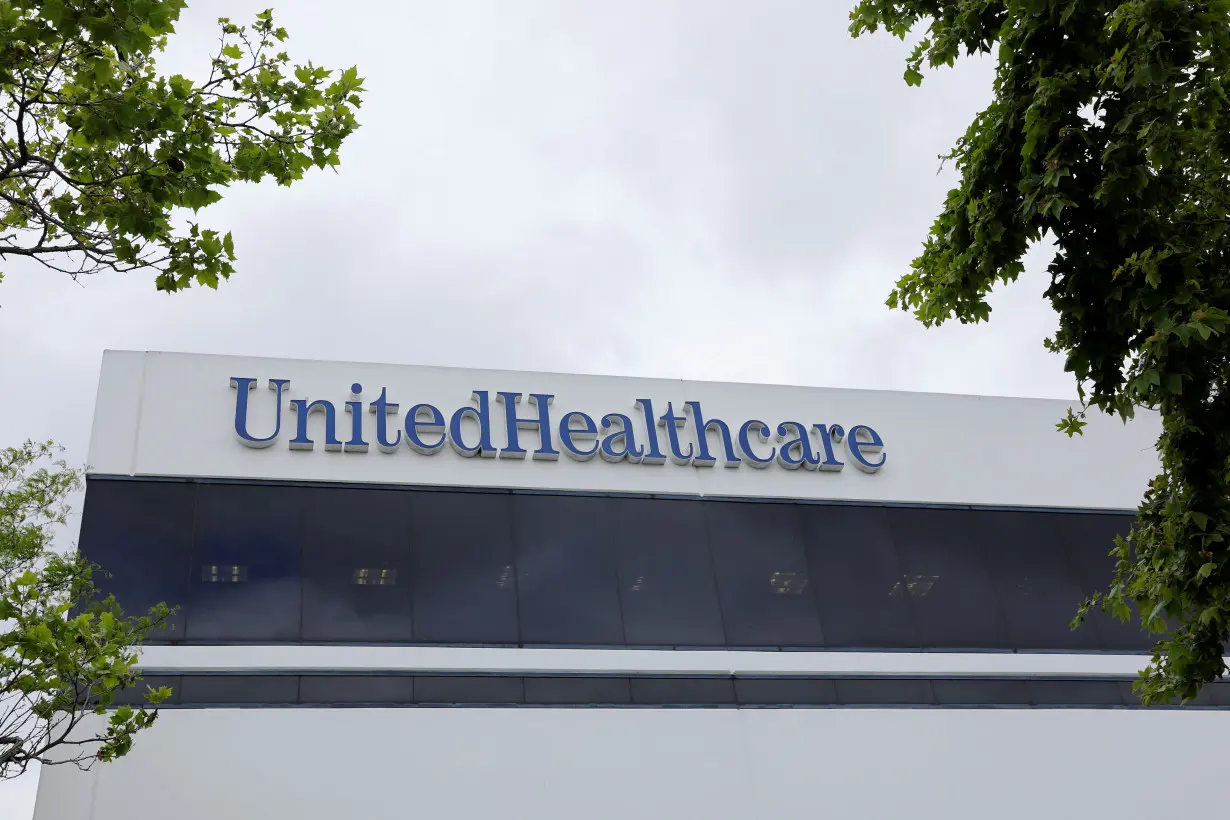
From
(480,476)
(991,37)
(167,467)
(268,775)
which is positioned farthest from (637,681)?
(991,37)

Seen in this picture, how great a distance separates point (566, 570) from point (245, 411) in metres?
4.14

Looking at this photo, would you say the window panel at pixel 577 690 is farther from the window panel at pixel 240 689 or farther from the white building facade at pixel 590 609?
the window panel at pixel 240 689

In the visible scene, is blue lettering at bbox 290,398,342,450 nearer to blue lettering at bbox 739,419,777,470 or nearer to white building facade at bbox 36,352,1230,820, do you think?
white building facade at bbox 36,352,1230,820

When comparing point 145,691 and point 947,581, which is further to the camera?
point 947,581

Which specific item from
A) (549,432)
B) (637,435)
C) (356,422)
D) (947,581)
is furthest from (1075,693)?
(356,422)

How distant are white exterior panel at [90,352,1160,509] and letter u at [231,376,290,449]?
0.07m

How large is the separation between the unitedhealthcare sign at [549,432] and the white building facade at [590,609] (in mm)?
36

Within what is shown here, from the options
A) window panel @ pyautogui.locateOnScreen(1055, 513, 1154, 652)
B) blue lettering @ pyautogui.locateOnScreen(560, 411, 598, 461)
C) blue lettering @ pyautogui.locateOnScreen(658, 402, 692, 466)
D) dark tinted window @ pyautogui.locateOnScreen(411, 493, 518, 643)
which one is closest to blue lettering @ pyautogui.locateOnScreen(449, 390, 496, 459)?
dark tinted window @ pyautogui.locateOnScreen(411, 493, 518, 643)

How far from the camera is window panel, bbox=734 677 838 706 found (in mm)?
13445

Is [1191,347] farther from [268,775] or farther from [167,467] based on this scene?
[167,467]

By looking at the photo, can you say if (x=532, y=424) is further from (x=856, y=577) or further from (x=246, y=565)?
(x=856, y=577)

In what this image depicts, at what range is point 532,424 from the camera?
14633 mm

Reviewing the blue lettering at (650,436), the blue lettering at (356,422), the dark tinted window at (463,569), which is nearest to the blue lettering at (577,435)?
the blue lettering at (650,436)

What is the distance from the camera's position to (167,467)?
43.4ft
